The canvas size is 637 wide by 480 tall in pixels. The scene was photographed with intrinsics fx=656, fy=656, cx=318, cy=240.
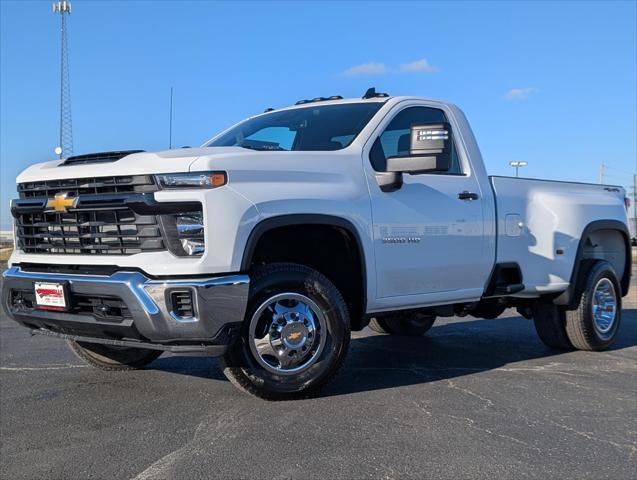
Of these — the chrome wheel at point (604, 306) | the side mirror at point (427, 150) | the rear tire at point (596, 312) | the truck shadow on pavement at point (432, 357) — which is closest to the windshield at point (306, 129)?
the side mirror at point (427, 150)

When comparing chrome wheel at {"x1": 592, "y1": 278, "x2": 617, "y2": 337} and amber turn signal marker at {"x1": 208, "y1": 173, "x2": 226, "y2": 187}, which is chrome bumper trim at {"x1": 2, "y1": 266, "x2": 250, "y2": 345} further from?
chrome wheel at {"x1": 592, "y1": 278, "x2": 617, "y2": 337}

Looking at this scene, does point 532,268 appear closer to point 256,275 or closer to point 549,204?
point 549,204

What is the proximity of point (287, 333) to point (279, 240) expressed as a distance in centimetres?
69

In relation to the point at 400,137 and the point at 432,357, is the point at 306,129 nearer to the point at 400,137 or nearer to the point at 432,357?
the point at 400,137

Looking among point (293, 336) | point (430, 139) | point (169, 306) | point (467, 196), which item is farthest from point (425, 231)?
point (169, 306)

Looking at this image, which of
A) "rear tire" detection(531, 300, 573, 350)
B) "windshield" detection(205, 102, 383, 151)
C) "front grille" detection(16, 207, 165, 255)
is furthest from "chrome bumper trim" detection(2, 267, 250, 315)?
"rear tire" detection(531, 300, 573, 350)

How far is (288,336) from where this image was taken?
4.20m

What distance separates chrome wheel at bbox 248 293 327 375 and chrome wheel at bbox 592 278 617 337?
3.61 m

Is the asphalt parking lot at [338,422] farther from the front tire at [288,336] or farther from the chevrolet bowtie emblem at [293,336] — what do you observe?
the chevrolet bowtie emblem at [293,336]

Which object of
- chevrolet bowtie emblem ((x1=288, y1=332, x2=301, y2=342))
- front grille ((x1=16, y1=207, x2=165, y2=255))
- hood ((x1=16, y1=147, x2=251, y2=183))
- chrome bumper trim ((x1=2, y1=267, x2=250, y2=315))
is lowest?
chevrolet bowtie emblem ((x1=288, y1=332, x2=301, y2=342))

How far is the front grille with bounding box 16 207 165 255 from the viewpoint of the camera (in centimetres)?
393

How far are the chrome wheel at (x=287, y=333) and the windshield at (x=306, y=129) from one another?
50.0 inches

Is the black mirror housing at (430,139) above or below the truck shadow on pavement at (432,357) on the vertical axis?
above

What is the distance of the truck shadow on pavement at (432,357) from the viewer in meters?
5.06
